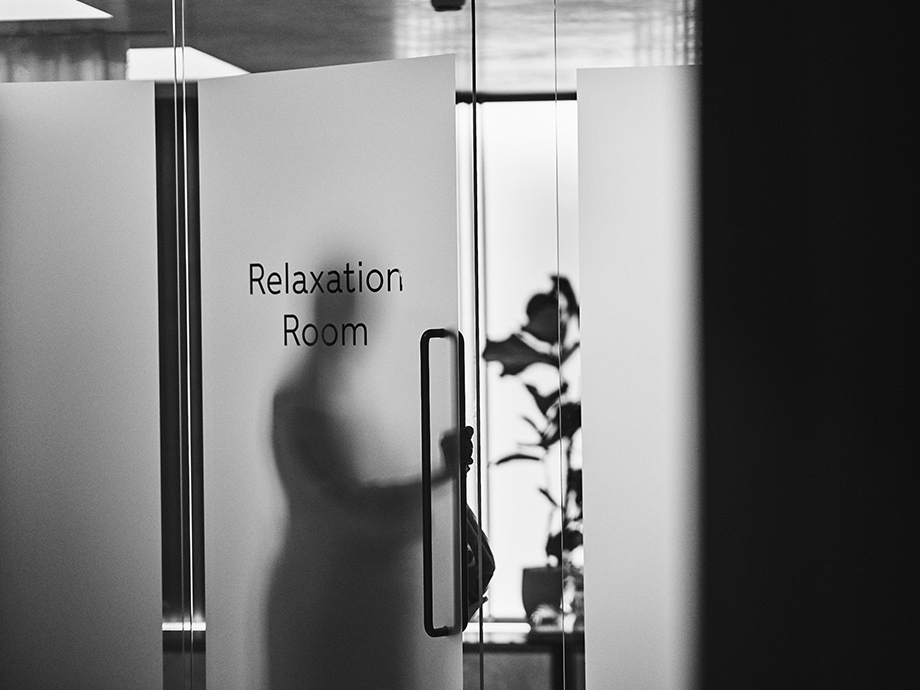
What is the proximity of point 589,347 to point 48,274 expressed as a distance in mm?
1307

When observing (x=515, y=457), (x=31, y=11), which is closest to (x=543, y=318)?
(x=515, y=457)

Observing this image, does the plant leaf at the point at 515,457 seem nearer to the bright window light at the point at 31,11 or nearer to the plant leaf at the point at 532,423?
the plant leaf at the point at 532,423

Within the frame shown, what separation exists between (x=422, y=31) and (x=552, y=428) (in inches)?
48.1

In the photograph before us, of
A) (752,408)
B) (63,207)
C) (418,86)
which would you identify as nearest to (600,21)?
(418,86)

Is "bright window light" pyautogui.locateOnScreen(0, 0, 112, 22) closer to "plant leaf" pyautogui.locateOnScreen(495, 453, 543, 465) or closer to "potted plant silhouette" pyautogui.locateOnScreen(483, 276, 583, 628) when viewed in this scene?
"potted plant silhouette" pyautogui.locateOnScreen(483, 276, 583, 628)

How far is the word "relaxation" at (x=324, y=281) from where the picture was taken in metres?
2.12

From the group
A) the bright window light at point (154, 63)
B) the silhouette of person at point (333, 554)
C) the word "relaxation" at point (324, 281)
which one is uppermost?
the bright window light at point (154, 63)

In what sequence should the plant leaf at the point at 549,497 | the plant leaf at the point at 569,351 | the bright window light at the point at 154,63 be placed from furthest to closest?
1. the plant leaf at the point at 549,497
2. the plant leaf at the point at 569,351
3. the bright window light at the point at 154,63

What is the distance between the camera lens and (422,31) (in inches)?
82.8

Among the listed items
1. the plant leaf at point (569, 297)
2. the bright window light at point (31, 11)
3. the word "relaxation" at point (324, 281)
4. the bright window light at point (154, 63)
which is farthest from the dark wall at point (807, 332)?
the bright window light at point (31, 11)

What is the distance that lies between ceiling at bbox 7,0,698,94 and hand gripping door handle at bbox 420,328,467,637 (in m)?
0.58

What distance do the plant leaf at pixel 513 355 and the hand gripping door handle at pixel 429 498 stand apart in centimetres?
63

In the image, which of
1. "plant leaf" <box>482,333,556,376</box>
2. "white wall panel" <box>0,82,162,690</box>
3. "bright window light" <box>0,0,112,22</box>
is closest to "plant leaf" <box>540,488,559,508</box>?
"plant leaf" <box>482,333,556,376</box>

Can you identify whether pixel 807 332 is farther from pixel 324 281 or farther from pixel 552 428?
pixel 324 281
